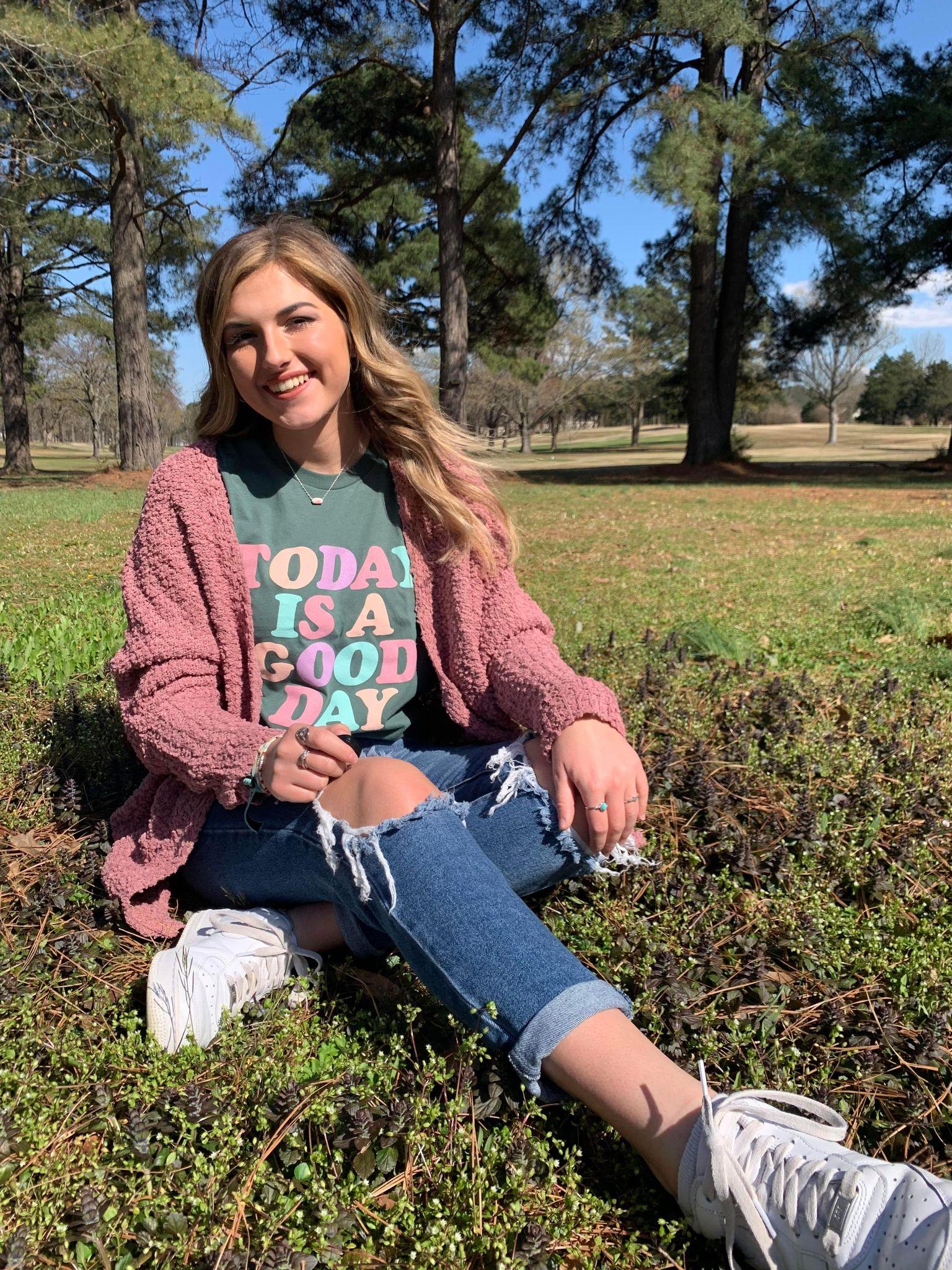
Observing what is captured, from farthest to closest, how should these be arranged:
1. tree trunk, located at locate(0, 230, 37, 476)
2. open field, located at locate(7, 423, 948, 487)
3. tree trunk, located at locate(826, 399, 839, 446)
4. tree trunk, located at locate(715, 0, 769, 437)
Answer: tree trunk, located at locate(826, 399, 839, 446) < open field, located at locate(7, 423, 948, 487) < tree trunk, located at locate(0, 230, 37, 476) < tree trunk, located at locate(715, 0, 769, 437)

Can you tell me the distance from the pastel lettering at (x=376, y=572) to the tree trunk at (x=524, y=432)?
48.7 meters

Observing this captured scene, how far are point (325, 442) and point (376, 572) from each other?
13.7 inches

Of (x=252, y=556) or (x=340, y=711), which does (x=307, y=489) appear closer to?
(x=252, y=556)

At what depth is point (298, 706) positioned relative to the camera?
2184 mm

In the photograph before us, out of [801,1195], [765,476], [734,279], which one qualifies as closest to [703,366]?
[734,279]

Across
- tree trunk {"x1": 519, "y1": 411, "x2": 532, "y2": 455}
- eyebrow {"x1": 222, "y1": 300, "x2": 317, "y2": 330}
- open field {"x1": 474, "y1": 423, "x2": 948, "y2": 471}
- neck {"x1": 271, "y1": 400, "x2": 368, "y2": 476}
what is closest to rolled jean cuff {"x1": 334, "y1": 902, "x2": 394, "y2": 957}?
neck {"x1": 271, "y1": 400, "x2": 368, "y2": 476}

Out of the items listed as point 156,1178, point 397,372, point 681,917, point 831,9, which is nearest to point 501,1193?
point 156,1178

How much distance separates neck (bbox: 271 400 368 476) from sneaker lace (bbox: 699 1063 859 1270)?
5.28 feet

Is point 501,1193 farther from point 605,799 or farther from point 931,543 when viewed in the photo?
point 931,543

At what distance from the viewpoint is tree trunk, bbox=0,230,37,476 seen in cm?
2383

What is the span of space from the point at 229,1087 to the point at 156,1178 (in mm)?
202

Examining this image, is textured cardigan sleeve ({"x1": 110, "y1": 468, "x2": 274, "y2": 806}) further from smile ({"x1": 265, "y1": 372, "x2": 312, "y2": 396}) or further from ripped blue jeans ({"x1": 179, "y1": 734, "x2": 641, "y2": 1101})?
smile ({"x1": 265, "y1": 372, "x2": 312, "y2": 396})

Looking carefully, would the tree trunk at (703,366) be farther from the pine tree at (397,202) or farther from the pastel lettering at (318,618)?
the pastel lettering at (318,618)

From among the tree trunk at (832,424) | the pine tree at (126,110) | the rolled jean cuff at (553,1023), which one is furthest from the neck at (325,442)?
the tree trunk at (832,424)
